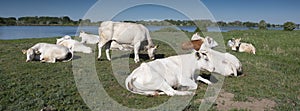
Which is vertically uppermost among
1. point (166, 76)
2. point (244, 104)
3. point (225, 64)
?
point (166, 76)

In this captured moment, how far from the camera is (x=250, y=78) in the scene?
994 centimetres

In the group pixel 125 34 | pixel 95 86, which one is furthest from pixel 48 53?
pixel 95 86

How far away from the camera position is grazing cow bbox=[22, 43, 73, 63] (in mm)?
11891

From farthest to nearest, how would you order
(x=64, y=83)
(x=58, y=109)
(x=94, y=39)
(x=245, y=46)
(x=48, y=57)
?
(x=94, y=39) → (x=245, y=46) → (x=48, y=57) → (x=64, y=83) → (x=58, y=109)

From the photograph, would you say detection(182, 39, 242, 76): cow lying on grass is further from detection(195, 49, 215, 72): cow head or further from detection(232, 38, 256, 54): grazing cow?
detection(232, 38, 256, 54): grazing cow

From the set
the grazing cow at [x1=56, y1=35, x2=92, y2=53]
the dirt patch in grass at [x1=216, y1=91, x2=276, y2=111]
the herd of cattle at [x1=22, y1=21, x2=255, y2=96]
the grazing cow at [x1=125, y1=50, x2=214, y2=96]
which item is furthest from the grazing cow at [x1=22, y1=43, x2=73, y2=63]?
the dirt patch in grass at [x1=216, y1=91, x2=276, y2=111]

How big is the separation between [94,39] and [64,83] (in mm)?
13501

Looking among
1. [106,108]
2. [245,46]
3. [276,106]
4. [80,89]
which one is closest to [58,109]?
[106,108]

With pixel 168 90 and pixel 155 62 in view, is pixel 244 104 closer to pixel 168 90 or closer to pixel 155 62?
pixel 168 90

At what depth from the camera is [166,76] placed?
7418mm

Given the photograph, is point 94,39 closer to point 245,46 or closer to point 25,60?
point 25,60

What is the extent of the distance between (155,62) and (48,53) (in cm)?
626

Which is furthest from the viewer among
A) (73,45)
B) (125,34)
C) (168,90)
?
(73,45)

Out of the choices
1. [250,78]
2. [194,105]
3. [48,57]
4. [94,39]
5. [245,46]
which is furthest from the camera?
[94,39]
